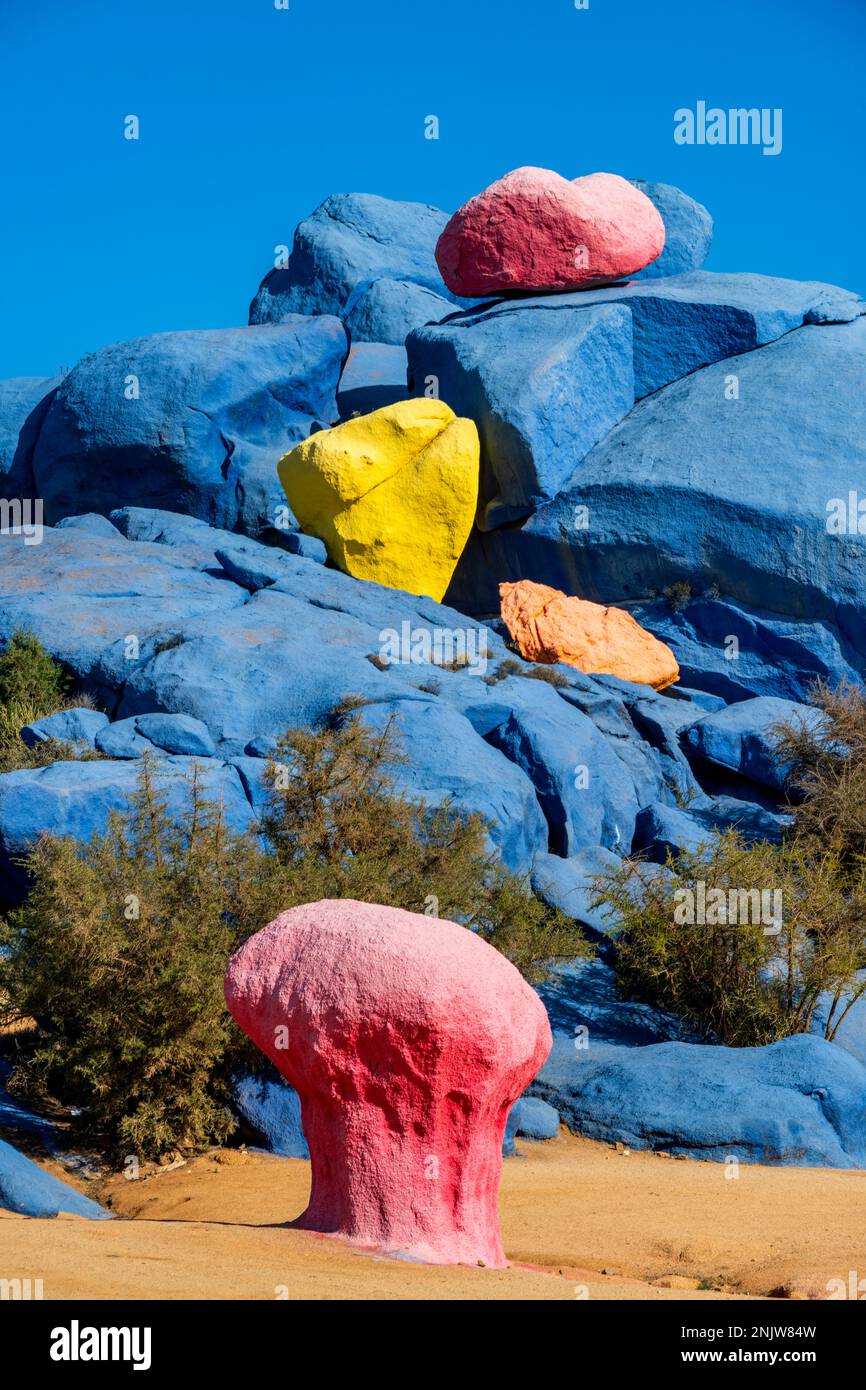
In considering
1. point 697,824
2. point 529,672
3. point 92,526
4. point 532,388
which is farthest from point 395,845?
point 532,388

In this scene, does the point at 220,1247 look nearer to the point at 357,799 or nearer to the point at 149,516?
the point at 357,799

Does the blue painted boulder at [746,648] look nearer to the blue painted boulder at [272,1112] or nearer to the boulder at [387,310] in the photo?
the boulder at [387,310]

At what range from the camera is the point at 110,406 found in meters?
23.2

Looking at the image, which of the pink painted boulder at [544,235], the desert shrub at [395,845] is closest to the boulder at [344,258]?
the pink painted boulder at [544,235]

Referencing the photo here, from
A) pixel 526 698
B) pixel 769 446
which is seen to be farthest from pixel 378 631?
pixel 769 446

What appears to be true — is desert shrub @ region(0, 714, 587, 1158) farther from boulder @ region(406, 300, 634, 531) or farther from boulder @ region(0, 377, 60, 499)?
boulder @ region(0, 377, 60, 499)

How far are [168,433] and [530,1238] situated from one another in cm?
1721

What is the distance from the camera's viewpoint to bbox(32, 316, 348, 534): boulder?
23047mm

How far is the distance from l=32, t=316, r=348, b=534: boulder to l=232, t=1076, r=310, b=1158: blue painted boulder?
548 inches

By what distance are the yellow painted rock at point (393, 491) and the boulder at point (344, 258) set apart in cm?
992

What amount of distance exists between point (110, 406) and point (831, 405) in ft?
35.8

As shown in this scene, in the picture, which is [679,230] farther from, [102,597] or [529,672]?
[102,597]

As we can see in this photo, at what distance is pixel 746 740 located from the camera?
62.0ft

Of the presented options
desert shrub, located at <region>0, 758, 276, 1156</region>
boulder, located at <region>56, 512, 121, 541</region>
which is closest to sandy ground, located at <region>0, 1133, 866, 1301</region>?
desert shrub, located at <region>0, 758, 276, 1156</region>
